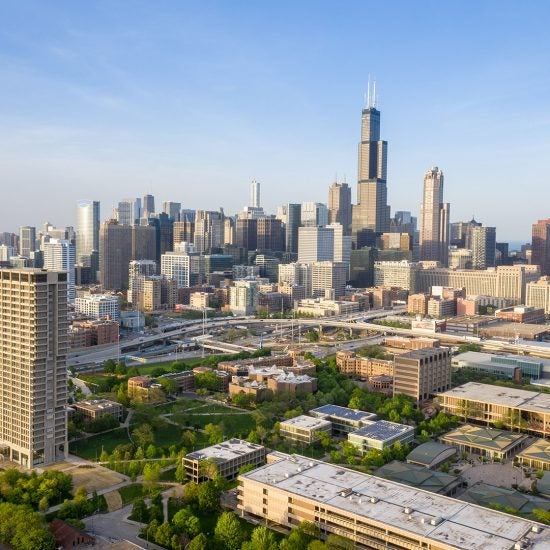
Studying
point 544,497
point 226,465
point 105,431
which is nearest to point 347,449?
point 226,465

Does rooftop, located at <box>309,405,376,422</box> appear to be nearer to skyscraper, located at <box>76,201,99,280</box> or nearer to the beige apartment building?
the beige apartment building

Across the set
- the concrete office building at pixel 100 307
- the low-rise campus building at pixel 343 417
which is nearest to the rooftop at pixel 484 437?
the low-rise campus building at pixel 343 417

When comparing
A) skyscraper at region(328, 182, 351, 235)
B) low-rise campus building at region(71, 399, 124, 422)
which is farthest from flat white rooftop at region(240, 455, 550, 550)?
skyscraper at region(328, 182, 351, 235)

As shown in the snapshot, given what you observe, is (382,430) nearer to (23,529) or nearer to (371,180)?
(23,529)

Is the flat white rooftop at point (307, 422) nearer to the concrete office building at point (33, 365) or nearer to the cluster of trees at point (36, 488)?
the concrete office building at point (33, 365)

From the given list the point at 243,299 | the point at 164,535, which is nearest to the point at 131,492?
the point at 164,535

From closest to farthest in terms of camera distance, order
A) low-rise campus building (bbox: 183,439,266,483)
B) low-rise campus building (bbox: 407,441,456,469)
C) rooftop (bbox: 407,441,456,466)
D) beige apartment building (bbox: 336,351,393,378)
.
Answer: low-rise campus building (bbox: 183,439,266,483), low-rise campus building (bbox: 407,441,456,469), rooftop (bbox: 407,441,456,466), beige apartment building (bbox: 336,351,393,378)

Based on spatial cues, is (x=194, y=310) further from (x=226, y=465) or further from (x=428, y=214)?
(x=428, y=214)
